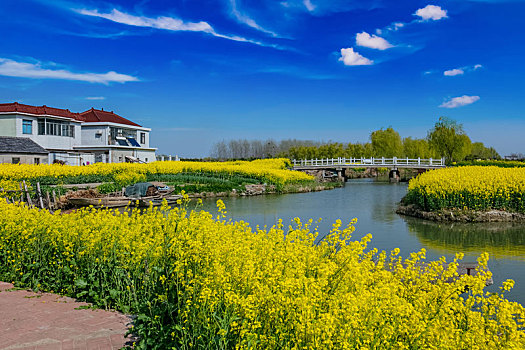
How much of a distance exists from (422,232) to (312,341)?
1331 centimetres

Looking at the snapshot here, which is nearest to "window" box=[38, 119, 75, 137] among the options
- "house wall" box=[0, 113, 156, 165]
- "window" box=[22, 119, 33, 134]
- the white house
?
"house wall" box=[0, 113, 156, 165]

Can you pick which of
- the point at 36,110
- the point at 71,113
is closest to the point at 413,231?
the point at 36,110

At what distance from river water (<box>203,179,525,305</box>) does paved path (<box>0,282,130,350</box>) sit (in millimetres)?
6346

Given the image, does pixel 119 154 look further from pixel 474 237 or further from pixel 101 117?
pixel 474 237

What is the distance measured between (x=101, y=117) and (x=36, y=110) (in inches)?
344

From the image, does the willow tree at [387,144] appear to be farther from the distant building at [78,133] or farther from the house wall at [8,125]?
the house wall at [8,125]

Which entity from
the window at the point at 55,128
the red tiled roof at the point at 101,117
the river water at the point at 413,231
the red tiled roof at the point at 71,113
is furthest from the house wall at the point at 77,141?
the river water at the point at 413,231

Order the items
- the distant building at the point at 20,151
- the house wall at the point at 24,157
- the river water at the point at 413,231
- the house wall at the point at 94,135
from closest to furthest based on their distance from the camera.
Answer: the river water at the point at 413,231
the house wall at the point at 24,157
the distant building at the point at 20,151
the house wall at the point at 94,135

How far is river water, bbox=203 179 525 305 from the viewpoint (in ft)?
35.9

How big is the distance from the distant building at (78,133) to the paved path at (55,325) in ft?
108

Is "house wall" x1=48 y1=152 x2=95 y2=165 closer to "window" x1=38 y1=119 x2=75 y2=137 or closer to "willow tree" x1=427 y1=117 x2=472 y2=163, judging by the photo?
"window" x1=38 y1=119 x2=75 y2=137

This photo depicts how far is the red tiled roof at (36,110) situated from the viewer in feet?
119

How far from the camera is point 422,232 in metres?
15.1

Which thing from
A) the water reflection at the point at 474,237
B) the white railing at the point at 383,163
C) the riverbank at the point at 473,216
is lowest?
the water reflection at the point at 474,237
